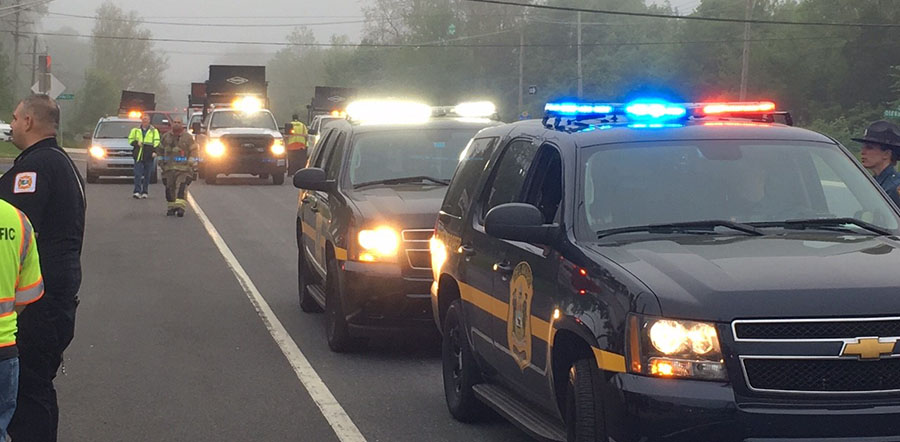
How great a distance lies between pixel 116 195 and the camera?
30.9 m

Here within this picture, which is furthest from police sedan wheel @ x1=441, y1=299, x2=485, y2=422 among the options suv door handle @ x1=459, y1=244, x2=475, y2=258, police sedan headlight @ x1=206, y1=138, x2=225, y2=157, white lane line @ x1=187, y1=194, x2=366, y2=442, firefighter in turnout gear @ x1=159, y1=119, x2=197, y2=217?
police sedan headlight @ x1=206, y1=138, x2=225, y2=157

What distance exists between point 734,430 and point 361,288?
5115 mm

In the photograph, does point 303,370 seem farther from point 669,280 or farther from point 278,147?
point 278,147

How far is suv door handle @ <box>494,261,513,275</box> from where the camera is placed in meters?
6.86

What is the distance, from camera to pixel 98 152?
35.5 meters

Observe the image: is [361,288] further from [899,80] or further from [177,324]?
[899,80]

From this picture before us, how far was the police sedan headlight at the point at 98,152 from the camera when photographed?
35.5 m

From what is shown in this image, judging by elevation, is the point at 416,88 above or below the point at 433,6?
below

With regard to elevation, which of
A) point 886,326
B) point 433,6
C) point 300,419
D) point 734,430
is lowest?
point 300,419

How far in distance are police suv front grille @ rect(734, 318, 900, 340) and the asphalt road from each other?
2.73m

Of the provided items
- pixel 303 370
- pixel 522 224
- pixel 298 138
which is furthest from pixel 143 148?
pixel 522 224

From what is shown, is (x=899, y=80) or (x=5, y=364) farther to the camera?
(x=899, y=80)

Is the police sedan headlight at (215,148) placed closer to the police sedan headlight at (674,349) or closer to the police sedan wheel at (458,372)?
the police sedan wheel at (458,372)

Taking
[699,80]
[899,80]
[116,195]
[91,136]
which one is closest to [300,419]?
[116,195]
